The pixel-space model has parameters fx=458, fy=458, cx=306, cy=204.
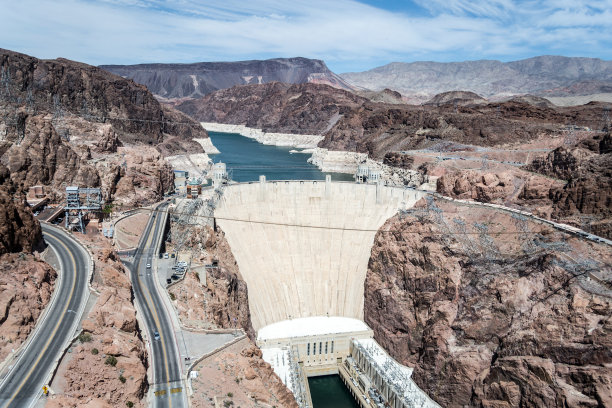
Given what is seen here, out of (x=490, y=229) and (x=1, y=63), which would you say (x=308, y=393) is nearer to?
(x=490, y=229)

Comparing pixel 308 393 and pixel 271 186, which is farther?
pixel 271 186

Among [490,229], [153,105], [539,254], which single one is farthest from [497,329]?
[153,105]

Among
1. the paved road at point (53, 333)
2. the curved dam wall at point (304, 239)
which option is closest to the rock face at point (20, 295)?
the paved road at point (53, 333)

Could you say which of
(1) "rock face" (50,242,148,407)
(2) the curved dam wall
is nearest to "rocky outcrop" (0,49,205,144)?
(2) the curved dam wall

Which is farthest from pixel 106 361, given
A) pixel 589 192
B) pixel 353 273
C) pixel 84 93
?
pixel 84 93

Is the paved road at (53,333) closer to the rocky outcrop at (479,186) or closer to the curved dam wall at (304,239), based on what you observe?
the curved dam wall at (304,239)

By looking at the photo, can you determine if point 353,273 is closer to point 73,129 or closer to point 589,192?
point 589,192
